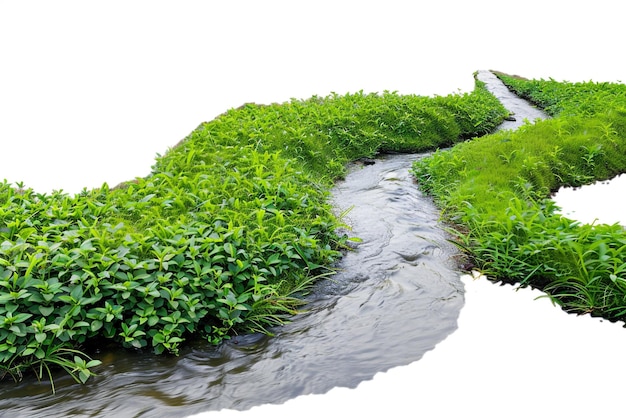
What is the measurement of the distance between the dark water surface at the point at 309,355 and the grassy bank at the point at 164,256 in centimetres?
19

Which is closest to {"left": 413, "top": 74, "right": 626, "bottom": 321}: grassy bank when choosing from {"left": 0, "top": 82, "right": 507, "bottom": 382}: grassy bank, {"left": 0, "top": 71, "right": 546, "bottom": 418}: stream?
{"left": 0, "top": 71, "right": 546, "bottom": 418}: stream

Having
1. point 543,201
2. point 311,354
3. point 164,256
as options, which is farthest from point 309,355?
point 543,201

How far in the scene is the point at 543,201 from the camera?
23.5ft

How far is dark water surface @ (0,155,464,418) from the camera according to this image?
169 inches

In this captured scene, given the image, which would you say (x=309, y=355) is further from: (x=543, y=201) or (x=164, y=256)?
(x=543, y=201)

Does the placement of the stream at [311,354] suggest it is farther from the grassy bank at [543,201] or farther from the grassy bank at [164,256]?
the grassy bank at [543,201]

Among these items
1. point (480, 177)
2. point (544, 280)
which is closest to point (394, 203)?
point (480, 177)

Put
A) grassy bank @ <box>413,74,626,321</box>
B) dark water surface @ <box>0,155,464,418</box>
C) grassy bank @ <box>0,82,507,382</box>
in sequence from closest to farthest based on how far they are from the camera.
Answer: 1. dark water surface @ <box>0,155,464,418</box>
2. grassy bank @ <box>0,82,507,382</box>
3. grassy bank @ <box>413,74,626,321</box>

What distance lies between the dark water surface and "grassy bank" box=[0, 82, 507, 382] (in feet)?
0.62

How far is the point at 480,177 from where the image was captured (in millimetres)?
8320

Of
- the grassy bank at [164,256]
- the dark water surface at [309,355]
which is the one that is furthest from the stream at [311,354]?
the grassy bank at [164,256]

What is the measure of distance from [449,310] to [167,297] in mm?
2617

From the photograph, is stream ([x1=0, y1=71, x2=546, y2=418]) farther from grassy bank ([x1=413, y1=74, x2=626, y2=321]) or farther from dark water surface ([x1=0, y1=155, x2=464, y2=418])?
grassy bank ([x1=413, y1=74, x2=626, y2=321])

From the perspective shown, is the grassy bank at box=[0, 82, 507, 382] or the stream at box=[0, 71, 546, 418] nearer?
the stream at box=[0, 71, 546, 418]
